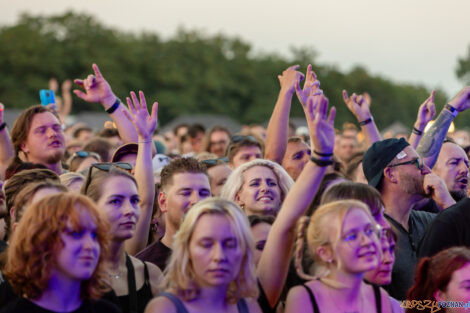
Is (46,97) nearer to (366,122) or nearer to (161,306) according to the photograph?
(366,122)

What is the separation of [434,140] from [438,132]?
77mm

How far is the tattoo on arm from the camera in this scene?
636cm

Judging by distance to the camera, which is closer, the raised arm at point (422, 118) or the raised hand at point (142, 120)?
the raised hand at point (142, 120)

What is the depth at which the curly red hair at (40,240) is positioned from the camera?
3.41m

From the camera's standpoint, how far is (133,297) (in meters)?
4.14

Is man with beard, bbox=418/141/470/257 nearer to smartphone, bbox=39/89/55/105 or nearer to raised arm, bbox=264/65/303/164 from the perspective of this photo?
raised arm, bbox=264/65/303/164

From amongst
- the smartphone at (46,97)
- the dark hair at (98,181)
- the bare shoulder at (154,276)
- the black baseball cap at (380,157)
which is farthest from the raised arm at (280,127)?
the smartphone at (46,97)

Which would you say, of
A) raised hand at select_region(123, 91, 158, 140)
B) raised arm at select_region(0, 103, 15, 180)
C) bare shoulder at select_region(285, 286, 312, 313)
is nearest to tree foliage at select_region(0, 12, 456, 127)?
raised arm at select_region(0, 103, 15, 180)

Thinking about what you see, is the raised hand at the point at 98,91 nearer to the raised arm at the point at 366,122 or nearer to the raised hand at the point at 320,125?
the raised arm at the point at 366,122

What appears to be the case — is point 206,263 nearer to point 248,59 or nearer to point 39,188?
point 39,188

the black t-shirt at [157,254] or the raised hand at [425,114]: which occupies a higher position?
the raised hand at [425,114]

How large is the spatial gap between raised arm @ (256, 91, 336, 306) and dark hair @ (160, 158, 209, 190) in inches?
53.9

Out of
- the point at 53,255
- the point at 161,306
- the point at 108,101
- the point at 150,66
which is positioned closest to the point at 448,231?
the point at 161,306

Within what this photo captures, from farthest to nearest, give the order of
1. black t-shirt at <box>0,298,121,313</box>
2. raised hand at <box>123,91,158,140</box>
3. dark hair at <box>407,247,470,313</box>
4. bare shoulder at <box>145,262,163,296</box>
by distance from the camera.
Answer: raised hand at <box>123,91,158,140</box> < bare shoulder at <box>145,262,163,296</box> < dark hair at <box>407,247,470,313</box> < black t-shirt at <box>0,298,121,313</box>
